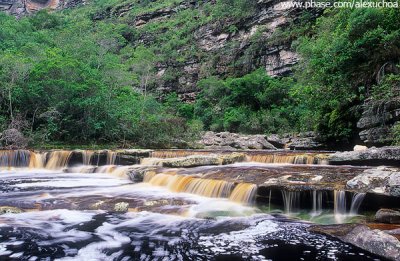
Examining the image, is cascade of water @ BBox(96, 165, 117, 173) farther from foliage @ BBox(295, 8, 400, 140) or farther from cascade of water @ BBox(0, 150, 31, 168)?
foliage @ BBox(295, 8, 400, 140)

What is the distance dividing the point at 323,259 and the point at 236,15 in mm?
41960

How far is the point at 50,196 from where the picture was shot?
971 centimetres

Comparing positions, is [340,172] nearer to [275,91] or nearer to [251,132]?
[251,132]

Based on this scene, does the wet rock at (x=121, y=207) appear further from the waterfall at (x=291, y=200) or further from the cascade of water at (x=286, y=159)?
the cascade of water at (x=286, y=159)

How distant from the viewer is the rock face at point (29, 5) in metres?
69.6

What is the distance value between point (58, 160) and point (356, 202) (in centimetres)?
1448

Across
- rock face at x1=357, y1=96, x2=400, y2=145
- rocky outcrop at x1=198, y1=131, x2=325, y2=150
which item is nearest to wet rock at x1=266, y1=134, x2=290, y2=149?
rocky outcrop at x1=198, y1=131, x2=325, y2=150

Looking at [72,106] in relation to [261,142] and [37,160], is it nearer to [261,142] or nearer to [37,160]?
[37,160]

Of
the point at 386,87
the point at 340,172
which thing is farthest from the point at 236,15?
the point at 340,172

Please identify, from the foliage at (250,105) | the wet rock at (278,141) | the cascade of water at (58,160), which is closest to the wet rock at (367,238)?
the cascade of water at (58,160)

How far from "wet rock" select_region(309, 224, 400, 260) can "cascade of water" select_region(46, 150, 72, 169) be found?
13.9 metres

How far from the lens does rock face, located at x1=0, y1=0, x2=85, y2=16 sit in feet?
228

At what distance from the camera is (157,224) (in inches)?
279

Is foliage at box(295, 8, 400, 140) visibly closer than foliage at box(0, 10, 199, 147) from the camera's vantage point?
Yes
